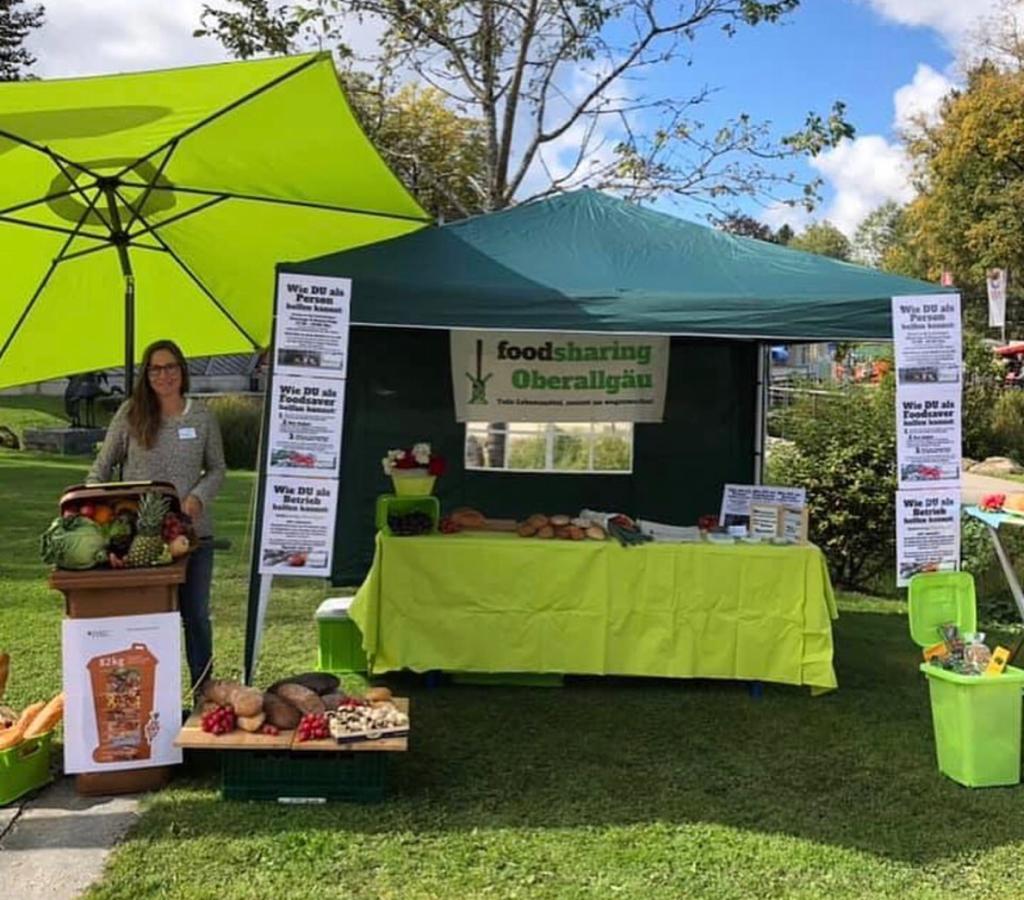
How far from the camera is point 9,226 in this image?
16.1 feet

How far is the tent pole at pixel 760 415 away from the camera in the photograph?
634cm

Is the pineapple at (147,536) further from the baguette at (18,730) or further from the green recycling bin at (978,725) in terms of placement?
the green recycling bin at (978,725)

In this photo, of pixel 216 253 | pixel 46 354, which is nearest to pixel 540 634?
pixel 216 253

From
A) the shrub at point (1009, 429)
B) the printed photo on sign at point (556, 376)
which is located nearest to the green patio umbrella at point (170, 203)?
the printed photo on sign at point (556, 376)

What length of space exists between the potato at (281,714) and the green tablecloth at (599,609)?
109 cm

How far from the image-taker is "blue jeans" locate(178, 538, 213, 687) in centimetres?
396

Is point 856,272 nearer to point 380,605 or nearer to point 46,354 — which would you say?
point 380,605

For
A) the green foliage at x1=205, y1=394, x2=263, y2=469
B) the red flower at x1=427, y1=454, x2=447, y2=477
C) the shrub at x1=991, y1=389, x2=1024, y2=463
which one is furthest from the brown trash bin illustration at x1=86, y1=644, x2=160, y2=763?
the shrub at x1=991, y1=389, x2=1024, y2=463

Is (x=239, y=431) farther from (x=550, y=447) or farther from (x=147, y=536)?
(x=147, y=536)

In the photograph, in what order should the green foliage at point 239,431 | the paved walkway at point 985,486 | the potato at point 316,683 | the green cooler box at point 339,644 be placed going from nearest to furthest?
1. the potato at point 316,683
2. the green cooler box at point 339,644
3. the paved walkway at point 985,486
4. the green foliage at point 239,431

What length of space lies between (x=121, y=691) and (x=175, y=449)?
950mm

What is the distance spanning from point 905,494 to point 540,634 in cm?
170

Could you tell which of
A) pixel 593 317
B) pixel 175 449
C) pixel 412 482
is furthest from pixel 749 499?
pixel 175 449

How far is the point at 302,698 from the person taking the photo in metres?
3.55
